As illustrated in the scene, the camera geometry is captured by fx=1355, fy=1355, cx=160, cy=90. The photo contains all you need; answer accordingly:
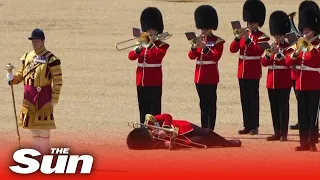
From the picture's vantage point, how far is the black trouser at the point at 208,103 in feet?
60.1

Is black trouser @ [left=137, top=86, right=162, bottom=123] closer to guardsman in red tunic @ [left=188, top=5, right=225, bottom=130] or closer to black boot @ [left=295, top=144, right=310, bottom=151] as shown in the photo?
→ guardsman in red tunic @ [left=188, top=5, right=225, bottom=130]

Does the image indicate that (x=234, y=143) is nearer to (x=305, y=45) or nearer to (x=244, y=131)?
(x=305, y=45)

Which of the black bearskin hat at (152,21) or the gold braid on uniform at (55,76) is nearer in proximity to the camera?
the gold braid on uniform at (55,76)

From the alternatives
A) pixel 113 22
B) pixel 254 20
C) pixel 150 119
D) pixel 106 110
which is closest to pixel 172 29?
pixel 113 22

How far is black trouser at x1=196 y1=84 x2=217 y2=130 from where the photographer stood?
18.3 m

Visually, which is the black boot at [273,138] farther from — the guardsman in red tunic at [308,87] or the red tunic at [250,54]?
the guardsman in red tunic at [308,87]

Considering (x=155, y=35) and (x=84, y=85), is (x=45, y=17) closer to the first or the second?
(x=84, y=85)

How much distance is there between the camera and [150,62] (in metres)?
17.9

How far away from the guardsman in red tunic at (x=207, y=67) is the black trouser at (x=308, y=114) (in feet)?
5.87

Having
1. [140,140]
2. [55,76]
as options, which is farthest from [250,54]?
[55,76]

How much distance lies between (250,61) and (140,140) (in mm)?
2688

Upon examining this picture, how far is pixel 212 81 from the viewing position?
1828cm

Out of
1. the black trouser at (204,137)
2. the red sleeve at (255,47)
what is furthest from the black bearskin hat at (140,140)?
the red sleeve at (255,47)

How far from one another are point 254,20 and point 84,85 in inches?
223
